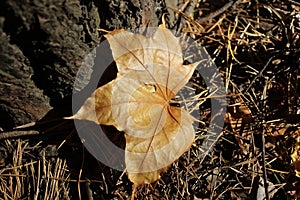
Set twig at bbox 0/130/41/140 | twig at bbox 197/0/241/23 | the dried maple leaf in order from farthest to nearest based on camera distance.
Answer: twig at bbox 197/0/241/23, twig at bbox 0/130/41/140, the dried maple leaf

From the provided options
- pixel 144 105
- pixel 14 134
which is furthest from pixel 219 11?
pixel 14 134

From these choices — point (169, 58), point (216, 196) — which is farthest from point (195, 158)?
point (169, 58)

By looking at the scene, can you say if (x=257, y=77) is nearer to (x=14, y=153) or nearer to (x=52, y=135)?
(x=52, y=135)

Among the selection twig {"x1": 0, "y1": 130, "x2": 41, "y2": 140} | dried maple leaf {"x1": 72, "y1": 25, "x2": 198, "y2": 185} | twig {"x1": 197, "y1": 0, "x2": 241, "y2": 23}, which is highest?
twig {"x1": 197, "y1": 0, "x2": 241, "y2": 23}

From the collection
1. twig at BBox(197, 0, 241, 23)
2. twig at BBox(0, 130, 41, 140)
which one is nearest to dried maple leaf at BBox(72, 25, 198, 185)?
twig at BBox(0, 130, 41, 140)

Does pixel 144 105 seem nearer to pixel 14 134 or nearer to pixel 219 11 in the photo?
pixel 14 134

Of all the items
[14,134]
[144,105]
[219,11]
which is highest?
[219,11]

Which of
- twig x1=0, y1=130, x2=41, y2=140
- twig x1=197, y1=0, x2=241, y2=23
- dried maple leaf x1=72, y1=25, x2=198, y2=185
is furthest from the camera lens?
twig x1=197, y1=0, x2=241, y2=23

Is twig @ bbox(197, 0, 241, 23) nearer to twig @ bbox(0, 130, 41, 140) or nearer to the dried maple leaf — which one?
the dried maple leaf
